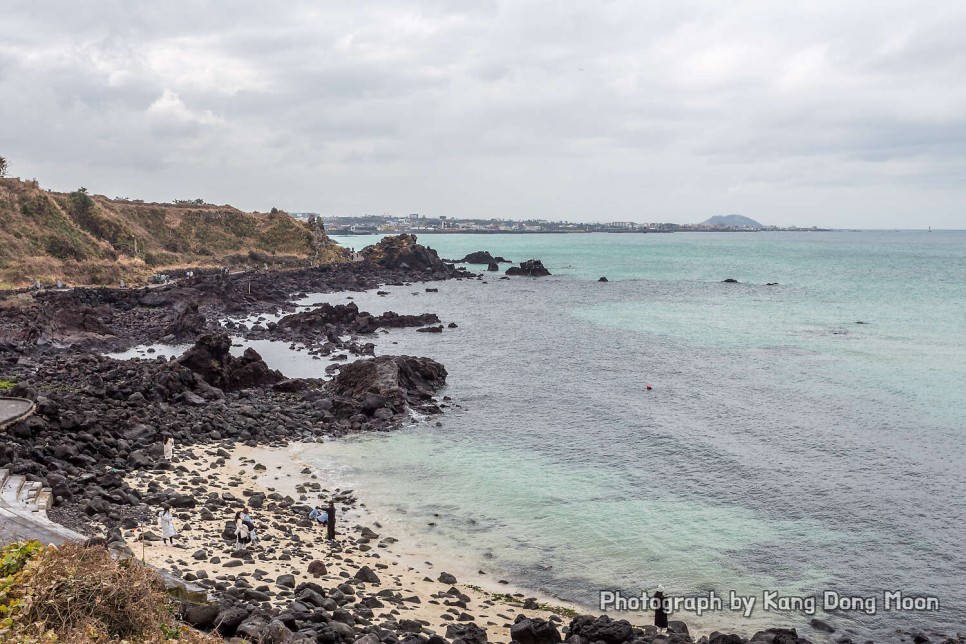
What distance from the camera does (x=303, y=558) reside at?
20297mm

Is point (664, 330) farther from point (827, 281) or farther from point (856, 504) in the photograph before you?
point (827, 281)

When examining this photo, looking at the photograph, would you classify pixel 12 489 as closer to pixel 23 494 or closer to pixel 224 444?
pixel 23 494

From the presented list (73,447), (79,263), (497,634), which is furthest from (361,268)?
(497,634)

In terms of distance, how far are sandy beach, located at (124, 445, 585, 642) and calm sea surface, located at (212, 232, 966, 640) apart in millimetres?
1372

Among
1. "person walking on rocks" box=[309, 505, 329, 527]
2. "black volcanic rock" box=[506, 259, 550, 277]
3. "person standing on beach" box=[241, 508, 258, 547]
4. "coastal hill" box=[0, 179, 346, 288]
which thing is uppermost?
"coastal hill" box=[0, 179, 346, 288]

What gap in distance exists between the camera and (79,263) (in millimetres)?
79250

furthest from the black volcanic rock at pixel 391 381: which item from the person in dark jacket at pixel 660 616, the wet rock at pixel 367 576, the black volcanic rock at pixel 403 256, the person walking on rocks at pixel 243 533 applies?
the black volcanic rock at pixel 403 256

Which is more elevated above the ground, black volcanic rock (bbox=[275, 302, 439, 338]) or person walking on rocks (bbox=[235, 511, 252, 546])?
black volcanic rock (bbox=[275, 302, 439, 338])

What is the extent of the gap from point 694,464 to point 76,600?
83.4ft

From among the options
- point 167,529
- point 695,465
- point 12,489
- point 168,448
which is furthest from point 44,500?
point 695,465

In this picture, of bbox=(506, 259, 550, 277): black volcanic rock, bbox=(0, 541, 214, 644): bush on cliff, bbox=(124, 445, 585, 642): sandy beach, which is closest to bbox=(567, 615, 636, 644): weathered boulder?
bbox=(124, 445, 585, 642): sandy beach

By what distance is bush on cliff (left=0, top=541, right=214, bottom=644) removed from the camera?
965 cm

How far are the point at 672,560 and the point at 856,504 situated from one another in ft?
29.4

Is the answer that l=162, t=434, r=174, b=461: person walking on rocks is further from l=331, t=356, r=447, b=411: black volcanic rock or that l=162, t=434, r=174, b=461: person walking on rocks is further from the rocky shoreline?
l=331, t=356, r=447, b=411: black volcanic rock
